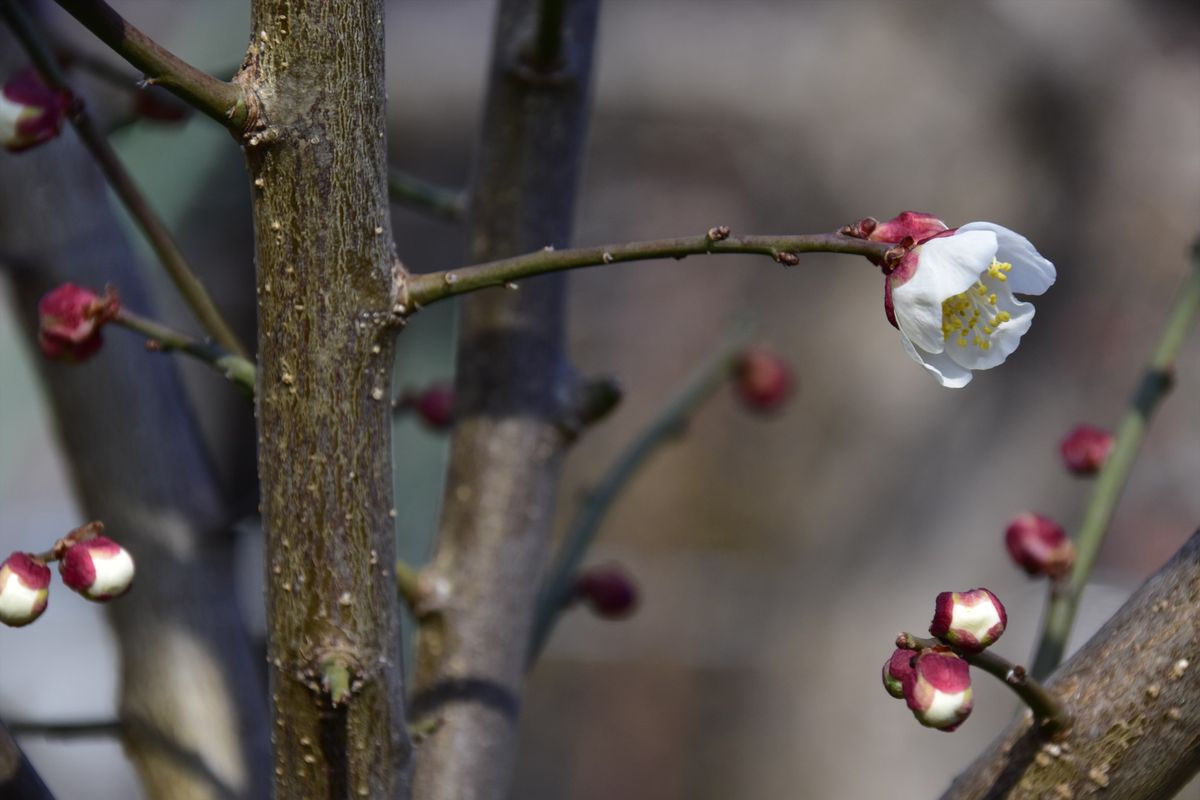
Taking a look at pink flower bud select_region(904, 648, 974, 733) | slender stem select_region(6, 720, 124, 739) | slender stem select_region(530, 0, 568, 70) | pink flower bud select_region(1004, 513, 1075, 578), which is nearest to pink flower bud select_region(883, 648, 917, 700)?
pink flower bud select_region(904, 648, 974, 733)

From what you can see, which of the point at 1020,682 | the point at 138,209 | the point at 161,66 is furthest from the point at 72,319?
the point at 1020,682

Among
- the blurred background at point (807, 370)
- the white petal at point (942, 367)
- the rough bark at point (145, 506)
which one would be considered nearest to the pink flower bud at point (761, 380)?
the rough bark at point (145, 506)

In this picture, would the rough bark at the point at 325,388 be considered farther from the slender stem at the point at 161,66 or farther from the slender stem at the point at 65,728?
the slender stem at the point at 65,728

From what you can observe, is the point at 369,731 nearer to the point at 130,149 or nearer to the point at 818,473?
the point at 130,149

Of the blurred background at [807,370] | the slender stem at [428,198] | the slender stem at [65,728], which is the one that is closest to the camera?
the slender stem at [65,728]

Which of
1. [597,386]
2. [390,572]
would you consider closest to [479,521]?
[597,386]

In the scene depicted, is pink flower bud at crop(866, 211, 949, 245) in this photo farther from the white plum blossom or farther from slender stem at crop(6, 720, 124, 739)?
slender stem at crop(6, 720, 124, 739)
